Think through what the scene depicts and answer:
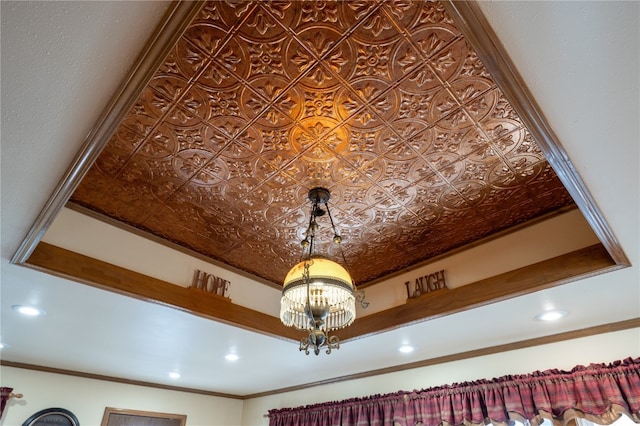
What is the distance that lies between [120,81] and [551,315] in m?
2.72

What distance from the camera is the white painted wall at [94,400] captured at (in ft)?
11.9

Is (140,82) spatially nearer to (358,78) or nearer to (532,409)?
(358,78)

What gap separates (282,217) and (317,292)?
74 cm

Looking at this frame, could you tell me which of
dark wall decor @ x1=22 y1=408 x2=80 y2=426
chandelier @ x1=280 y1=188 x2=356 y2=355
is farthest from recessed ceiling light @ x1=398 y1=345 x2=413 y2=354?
dark wall decor @ x1=22 y1=408 x2=80 y2=426

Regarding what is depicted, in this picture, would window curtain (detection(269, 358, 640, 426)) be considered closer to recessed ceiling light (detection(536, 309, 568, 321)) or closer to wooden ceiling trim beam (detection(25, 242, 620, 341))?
recessed ceiling light (detection(536, 309, 568, 321))

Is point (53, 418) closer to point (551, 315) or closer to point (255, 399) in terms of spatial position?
point (255, 399)

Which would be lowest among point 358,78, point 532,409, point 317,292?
point 532,409

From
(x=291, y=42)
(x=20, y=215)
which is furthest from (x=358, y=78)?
(x=20, y=215)

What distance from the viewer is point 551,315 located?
2559 millimetres

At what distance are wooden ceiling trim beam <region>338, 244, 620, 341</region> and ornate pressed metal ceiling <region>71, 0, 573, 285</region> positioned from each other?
33 centimetres

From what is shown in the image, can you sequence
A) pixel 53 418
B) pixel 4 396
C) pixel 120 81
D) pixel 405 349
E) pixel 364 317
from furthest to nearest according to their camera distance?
pixel 53 418 → pixel 4 396 → pixel 405 349 → pixel 364 317 → pixel 120 81

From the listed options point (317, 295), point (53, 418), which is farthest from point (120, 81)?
point (53, 418)

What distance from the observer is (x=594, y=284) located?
2146mm

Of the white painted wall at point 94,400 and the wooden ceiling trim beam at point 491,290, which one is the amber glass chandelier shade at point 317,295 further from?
the white painted wall at point 94,400
